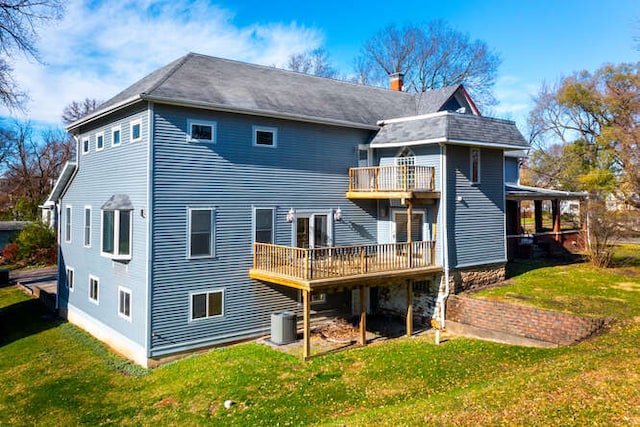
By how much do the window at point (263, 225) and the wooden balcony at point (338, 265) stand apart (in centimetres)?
42

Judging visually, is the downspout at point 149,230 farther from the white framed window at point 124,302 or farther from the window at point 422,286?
the window at point 422,286

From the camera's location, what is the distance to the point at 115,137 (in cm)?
1517

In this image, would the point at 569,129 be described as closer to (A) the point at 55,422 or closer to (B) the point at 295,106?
(B) the point at 295,106

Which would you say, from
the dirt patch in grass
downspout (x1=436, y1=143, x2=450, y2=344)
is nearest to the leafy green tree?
downspout (x1=436, y1=143, x2=450, y2=344)

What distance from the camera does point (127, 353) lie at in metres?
13.9

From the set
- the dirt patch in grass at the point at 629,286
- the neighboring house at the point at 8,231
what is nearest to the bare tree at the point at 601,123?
the dirt patch in grass at the point at 629,286

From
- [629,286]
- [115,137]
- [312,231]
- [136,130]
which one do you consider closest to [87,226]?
[115,137]

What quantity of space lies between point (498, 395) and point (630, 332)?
19.8ft

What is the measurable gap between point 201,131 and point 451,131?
333 inches

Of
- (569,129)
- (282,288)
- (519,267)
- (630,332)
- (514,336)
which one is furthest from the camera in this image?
(569,129)

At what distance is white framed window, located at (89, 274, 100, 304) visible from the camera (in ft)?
53.2

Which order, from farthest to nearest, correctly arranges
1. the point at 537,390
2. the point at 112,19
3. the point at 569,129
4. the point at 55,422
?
1. the point at 569,129
2. the point at 112,19
3. the point at 55,422
4. the point at 537,390

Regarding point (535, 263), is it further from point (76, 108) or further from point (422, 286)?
point (76, 108)

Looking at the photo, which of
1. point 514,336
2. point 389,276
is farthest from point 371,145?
point 514,336
